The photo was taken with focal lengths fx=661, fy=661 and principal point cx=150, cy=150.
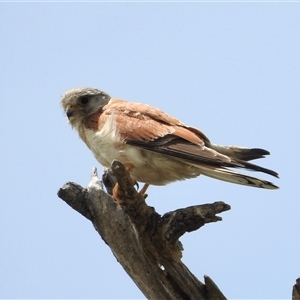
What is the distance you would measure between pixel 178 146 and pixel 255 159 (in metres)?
0.84

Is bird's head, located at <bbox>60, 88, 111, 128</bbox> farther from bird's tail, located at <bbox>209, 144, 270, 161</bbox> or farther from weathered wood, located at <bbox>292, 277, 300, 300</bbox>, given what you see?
weathered wood, located at <bbox>292, 277, 300, 300</bbox>

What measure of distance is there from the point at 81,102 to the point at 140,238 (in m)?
2.39

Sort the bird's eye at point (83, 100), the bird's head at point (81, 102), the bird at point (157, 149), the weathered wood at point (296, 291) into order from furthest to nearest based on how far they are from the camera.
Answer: the bird's eye at point (83, 100) < the bird's head at point (81, 102) < the bird at point (157, 149) < the weathered wood at point (296, 291)

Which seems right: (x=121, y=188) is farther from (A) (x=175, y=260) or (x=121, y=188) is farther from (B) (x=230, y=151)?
(B) (x=230, y=151)

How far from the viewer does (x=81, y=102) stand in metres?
7.82

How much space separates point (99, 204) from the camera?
5949mm

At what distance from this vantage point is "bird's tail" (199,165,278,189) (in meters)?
5.92

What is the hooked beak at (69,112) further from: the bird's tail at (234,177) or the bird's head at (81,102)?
the bird's tail at (234,177)

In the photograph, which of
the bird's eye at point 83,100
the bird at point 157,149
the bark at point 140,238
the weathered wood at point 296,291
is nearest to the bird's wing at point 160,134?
the bird at point 157,149

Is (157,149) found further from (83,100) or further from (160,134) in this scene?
(83,100)

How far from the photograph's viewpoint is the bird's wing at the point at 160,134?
20.9ft

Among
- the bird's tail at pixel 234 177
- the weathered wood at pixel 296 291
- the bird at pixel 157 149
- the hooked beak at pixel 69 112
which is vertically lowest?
the weathered wood at pixel 296 291

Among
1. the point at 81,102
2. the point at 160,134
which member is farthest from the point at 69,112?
the point at 160,134

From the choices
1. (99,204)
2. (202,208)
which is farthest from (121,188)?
(202,208)
